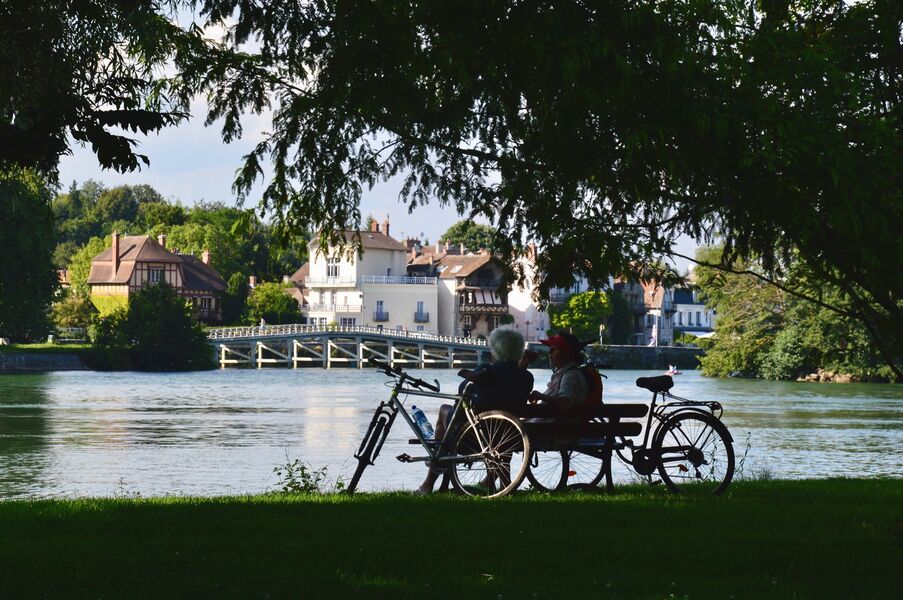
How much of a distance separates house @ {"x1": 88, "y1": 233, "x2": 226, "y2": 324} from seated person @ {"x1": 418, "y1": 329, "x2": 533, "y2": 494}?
88922 mm

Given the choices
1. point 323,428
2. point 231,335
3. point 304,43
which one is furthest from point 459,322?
point 304,43

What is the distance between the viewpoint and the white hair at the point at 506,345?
9.26m

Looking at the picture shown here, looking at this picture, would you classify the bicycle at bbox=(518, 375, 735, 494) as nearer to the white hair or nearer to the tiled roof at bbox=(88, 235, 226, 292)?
the white hair

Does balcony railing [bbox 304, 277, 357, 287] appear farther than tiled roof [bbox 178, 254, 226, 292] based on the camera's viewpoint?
Yes

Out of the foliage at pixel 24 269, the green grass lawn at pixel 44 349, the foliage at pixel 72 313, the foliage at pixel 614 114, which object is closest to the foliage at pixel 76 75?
the foliage at pixel 614 114

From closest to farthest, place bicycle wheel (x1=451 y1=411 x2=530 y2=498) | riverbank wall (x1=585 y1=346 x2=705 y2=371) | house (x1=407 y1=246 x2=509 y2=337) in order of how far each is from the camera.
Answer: bicycle wheel (x1=451 y1=411 x2=530 y2=498)
riverbank wall (x1=585 y1=346 x2=705 y2=371)
house (x1=407 y1=246 x2=509 y2=337)

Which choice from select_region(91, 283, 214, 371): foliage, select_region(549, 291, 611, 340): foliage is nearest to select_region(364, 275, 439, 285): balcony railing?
select_region(549, 291, 611, 340): foliage

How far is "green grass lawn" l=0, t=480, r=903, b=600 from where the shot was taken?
5598 millimetres

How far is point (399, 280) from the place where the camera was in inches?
4225

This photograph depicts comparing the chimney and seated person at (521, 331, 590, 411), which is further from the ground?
the chimney

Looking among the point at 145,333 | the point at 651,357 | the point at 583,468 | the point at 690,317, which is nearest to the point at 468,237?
the point at 651,357

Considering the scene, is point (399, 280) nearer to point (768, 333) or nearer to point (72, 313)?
point (72, 313)

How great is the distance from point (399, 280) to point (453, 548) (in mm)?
100927

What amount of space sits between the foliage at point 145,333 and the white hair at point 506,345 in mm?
62392
